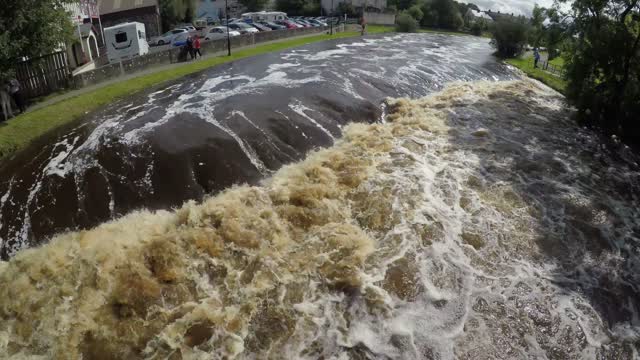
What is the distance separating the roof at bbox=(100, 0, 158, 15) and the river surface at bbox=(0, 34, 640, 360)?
3516 centimetres

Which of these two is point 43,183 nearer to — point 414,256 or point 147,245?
point 147,245

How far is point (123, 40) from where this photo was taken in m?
29.7

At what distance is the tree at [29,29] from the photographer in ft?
49.6

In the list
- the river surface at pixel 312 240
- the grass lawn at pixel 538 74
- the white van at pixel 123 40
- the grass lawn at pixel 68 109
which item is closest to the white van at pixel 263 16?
the white van at pixel 123 40

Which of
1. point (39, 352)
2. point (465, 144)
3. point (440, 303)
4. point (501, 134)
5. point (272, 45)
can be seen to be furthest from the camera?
point (272, 45)

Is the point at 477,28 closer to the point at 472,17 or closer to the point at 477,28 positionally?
the point at 477,28

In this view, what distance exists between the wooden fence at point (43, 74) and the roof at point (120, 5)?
3159 cm

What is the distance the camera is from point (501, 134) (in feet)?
57.6

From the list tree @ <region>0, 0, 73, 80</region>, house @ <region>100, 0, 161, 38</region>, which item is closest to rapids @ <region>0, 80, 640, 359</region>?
tree @ <region>0, 0, 73, 80</region>

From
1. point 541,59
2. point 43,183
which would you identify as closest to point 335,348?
point 43,183

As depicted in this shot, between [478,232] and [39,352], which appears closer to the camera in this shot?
[39,352]

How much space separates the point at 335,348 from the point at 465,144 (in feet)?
36.2

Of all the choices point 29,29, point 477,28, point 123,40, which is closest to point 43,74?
point 29,29

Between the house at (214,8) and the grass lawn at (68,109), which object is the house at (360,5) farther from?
the grass lawn at (68,109)
